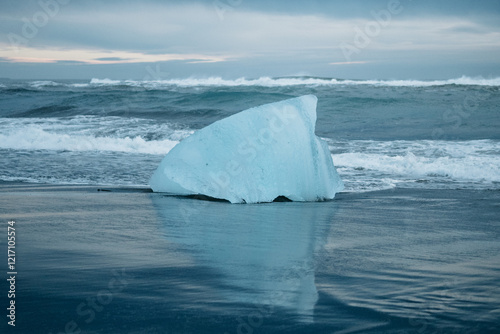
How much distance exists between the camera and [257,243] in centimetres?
377

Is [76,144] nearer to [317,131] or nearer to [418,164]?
[418,164]

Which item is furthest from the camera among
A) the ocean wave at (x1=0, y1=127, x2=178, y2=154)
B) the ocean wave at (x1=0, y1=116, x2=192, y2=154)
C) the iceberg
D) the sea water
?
the ocean wave at (x1=0, y1=116, x2=192, y2=154)

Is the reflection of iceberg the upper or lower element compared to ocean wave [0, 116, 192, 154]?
lower

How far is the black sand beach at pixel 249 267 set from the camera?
2332 mm

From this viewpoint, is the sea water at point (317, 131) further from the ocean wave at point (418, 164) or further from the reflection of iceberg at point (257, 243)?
the reflection of iceberg at point (257, 243)

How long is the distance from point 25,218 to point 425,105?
59.5 feet

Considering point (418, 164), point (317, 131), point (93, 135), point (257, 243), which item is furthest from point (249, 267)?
point (317, 131)

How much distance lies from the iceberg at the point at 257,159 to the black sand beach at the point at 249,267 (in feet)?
0.80

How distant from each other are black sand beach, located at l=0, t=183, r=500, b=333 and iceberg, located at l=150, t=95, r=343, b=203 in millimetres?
244

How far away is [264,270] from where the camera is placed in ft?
10.1

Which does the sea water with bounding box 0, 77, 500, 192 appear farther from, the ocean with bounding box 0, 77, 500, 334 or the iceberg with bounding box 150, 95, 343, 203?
the iceberg with bounding box 150, 95, 343, 203

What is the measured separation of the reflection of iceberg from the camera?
267 centimetres

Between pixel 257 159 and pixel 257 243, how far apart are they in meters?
1.69

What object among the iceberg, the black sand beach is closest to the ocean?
the black sand beach
